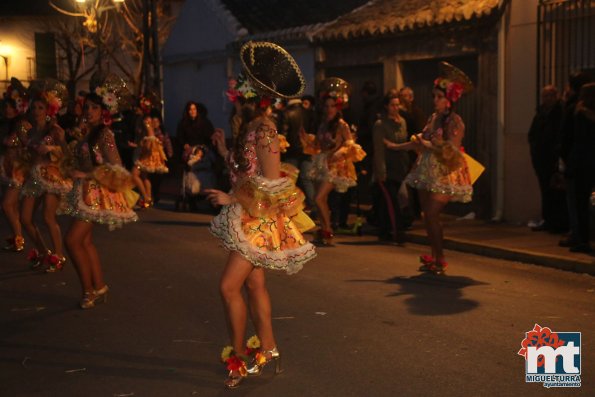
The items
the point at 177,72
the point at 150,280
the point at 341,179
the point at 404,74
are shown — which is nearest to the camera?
the point at 150,280

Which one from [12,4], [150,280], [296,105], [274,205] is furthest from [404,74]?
[12,4]

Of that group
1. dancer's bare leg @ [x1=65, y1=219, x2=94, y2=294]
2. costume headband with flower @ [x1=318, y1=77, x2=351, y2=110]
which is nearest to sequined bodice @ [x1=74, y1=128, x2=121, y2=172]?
dancer's bare leg @ [x1=65, y1=219, x2=94, y2=294]

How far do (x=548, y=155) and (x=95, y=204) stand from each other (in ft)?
22.2

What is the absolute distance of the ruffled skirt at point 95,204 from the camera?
8.97 m

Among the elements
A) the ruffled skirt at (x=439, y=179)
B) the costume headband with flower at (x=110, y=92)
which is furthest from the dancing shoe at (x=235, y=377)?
the ruffled skirt at (x=439, y=179)

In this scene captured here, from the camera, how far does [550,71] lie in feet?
46.5

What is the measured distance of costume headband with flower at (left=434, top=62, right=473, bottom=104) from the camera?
1009 cm

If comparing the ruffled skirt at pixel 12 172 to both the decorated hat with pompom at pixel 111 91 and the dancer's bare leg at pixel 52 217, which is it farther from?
the decorated hat with pompom at pixel 111 91

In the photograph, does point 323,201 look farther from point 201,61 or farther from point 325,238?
point 201,61

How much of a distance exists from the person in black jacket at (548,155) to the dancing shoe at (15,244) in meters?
6.69

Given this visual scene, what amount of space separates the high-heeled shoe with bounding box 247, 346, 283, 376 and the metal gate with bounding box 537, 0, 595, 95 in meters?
8.39

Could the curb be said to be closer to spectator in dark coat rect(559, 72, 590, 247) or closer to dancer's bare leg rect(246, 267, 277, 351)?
spectator in dark coat rect(559, 72, 590, 247)

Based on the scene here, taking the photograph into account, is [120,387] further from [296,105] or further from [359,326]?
[296,105]

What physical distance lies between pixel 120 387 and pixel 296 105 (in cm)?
923
